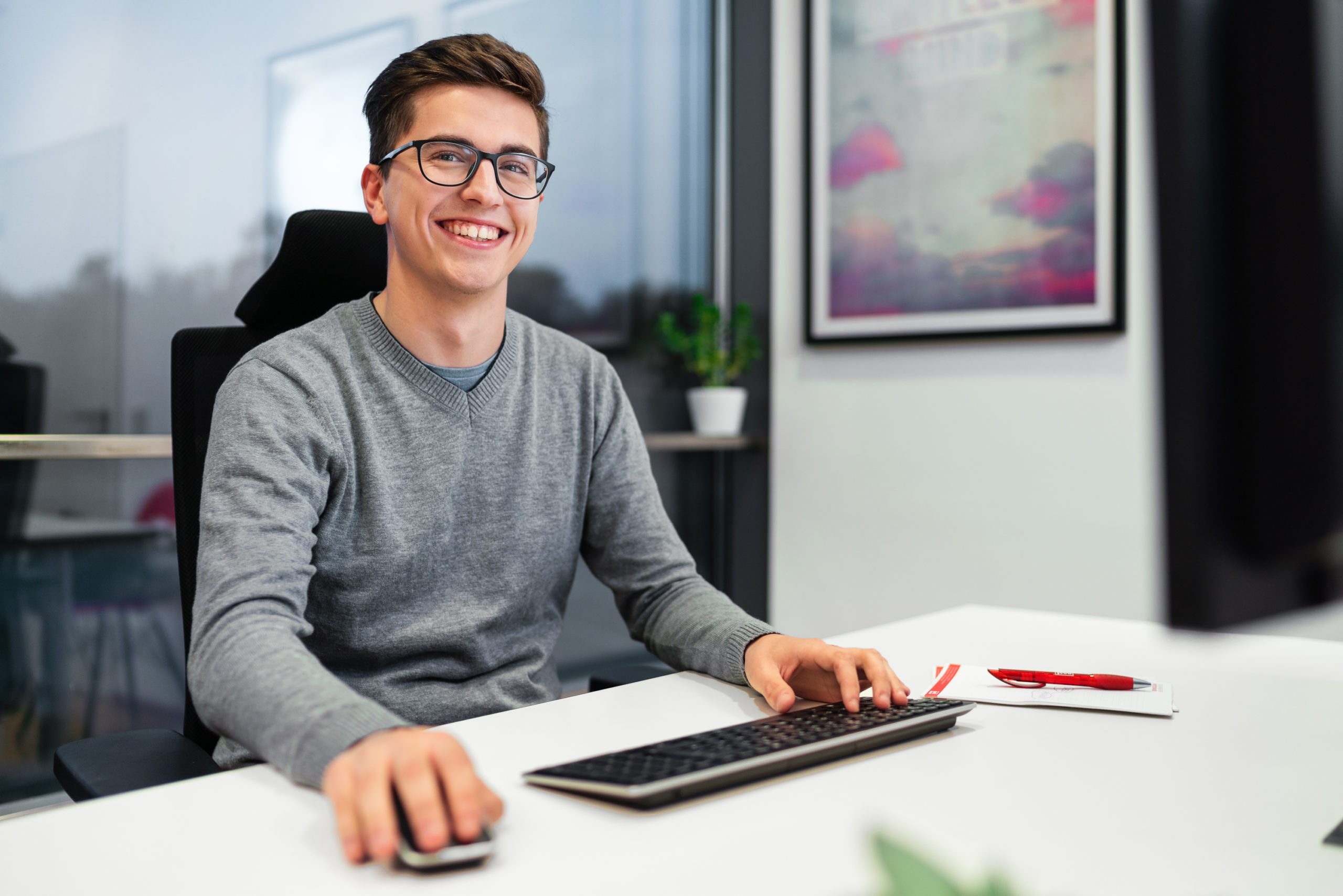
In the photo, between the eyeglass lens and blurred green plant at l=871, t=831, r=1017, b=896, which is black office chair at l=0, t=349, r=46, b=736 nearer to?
the eyeglass lens

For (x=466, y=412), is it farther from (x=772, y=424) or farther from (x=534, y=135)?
(x=772, y=424)

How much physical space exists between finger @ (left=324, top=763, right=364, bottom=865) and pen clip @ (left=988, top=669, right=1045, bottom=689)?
64cm

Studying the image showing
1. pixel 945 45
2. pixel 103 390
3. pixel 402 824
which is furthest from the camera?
pixel 945 45

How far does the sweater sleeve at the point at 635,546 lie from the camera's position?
1.21 meters

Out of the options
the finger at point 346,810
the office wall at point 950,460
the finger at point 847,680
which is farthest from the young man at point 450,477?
the office wall at point 950,460

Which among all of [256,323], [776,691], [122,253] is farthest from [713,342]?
[776,691]

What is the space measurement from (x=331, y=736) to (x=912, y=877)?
557 millimetres

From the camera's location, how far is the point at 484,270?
4.12 feet

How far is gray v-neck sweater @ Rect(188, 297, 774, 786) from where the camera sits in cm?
97

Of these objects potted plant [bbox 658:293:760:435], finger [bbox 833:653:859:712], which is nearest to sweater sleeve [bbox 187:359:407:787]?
finger [bbox 833:653:859:712]

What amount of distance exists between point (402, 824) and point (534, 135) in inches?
37.4

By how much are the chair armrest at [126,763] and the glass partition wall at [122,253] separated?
1.06 meters

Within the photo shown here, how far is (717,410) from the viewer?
9.91ft

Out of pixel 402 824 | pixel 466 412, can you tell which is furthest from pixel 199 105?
pixel 402 824
